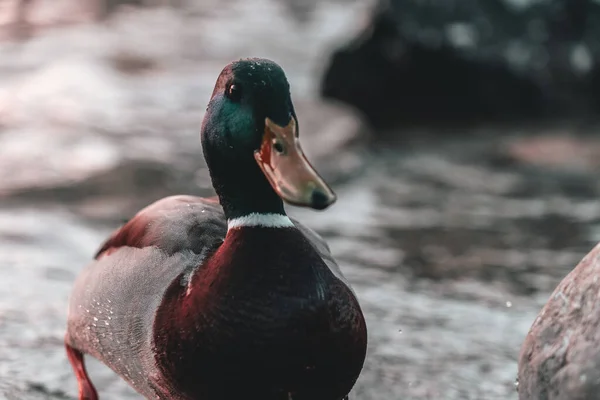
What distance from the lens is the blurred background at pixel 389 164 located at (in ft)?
14.6

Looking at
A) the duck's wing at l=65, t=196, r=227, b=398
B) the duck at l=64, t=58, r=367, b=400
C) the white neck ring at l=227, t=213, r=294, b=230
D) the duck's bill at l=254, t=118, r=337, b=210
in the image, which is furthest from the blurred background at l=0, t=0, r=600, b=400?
the duck's bill at l=254, t=118, r=337, b=210

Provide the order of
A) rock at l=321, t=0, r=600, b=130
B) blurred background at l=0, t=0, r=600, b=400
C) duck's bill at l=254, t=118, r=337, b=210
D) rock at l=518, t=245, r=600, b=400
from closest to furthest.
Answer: duck's bill at l=254, t=118, r=337, b=210, rock at l=518, t=245, r=600, b=400, blurred background at l=0, t=0, r=600, b=400, rock at l=321, t=0, r=600, b=130

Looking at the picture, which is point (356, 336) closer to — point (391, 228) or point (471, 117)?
point (391, 228)

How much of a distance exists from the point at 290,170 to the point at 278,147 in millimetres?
98

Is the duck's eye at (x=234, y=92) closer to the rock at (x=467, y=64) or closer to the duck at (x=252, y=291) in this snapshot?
the duck at (x=252, y=291)

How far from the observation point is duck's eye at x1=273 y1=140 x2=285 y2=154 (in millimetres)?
2669

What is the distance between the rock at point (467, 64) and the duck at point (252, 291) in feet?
19.5

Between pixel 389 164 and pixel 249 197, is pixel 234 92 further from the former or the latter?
pixel 389 164

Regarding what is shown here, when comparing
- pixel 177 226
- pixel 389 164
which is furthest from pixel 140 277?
pixel 389 164

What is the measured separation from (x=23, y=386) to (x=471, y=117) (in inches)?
231

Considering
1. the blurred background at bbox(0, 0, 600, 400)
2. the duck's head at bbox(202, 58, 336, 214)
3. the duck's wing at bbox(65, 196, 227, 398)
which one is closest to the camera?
the duck's head at bbox(202, 58, 336, 214)

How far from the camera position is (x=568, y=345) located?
291cm

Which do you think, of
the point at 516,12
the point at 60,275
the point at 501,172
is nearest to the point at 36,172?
the point at 60,275

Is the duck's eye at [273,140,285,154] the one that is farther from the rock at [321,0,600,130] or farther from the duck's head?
the rock at [321,0,600,130]
